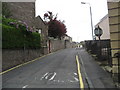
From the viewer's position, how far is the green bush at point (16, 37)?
33.2ft

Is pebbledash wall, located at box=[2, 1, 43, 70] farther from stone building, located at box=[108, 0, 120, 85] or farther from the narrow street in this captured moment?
stone building, located at box=[108, 0, 120, 85]

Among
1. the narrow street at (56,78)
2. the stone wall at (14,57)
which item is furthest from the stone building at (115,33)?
the stone wall at (14,57)

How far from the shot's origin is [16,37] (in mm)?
11883

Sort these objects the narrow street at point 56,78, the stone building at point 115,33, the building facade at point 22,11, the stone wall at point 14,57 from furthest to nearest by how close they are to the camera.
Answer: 1. the building facade at point 22,11
2. the stone wall at point 14,57
3. the stone building at point 115,33
4. the narrow street at point 56,78

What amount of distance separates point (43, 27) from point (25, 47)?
12832mm

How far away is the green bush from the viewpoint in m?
10.1

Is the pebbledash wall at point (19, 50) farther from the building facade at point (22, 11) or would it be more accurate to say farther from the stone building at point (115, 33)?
the stone building at point (115, 33)

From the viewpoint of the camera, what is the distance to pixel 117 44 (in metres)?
5.98

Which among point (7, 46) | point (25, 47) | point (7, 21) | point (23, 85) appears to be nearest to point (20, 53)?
point (25, 47)

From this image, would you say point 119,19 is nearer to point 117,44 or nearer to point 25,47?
point 117,44

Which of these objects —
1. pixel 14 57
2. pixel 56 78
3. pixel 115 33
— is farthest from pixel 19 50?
pixel 115 33

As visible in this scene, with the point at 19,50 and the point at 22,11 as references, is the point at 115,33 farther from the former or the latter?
the point at 22,11

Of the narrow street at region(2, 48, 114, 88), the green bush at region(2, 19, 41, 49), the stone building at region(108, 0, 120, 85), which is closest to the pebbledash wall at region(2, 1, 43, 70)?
the green bush at region(2, 19, 41, 49)

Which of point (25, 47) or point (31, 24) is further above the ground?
point (31, 24)
